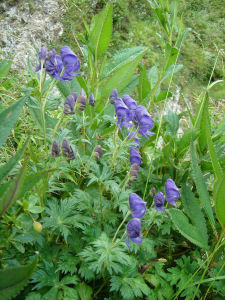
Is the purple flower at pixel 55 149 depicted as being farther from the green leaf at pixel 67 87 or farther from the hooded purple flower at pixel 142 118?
the green leaf at pixel 67 87

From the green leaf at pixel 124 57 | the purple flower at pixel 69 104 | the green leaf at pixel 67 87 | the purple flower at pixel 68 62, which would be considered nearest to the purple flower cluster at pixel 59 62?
the purple flower at pixel 68 62

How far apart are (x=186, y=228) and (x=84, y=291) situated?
0.51 meters

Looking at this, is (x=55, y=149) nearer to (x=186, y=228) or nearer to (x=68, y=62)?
(x=68, y=62)

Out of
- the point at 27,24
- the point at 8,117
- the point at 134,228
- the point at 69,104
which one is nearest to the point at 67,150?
the point at 69,104

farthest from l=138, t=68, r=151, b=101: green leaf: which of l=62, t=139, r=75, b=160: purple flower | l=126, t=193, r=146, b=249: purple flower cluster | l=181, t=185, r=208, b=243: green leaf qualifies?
l=126, t=193, r=146, b=249: purple flower cluster

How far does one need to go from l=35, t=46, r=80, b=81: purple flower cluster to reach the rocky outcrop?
150 cm

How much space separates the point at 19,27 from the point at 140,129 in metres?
2.21

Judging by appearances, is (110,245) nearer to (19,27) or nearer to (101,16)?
(101,16)

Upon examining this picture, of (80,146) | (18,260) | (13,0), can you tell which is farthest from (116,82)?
(13,0)

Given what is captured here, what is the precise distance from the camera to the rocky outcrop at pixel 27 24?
2.80 metres

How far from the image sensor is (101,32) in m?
1.59

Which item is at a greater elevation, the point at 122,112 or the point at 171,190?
the point at 122,112

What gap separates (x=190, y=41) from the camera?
4.03 metres

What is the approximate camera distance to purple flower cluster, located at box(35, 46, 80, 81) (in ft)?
4.22
